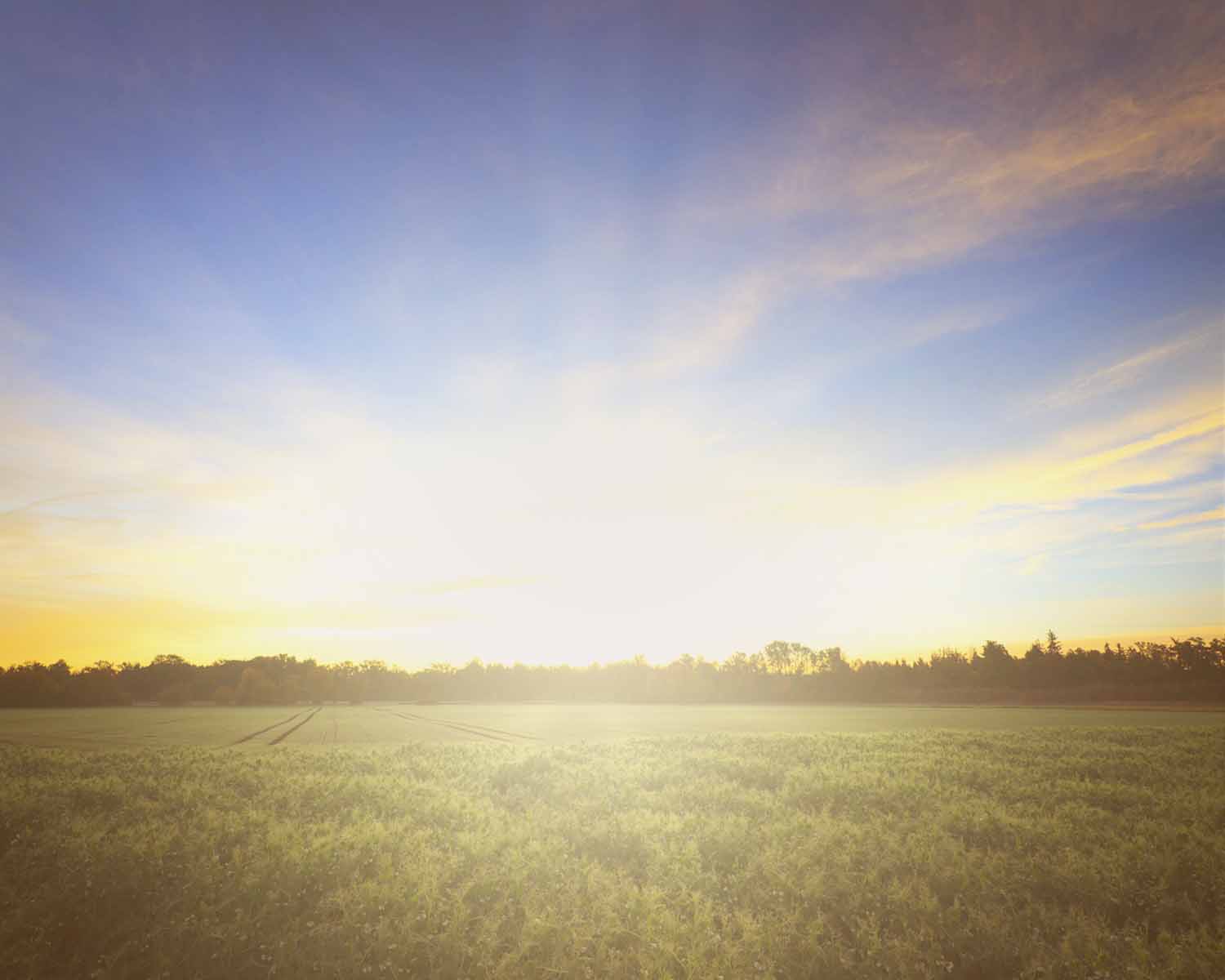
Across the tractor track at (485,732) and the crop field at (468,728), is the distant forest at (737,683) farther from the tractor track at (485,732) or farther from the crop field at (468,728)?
the tractor track at (485,732)

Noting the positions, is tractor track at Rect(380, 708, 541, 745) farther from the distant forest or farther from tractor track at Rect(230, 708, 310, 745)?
the distant forest

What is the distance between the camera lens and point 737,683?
17375 cm

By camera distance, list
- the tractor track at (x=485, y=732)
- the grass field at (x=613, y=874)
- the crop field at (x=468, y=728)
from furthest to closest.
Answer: the tractor track at (x=485, y=732)
the crop field at (x=468, y=728)
the grass field at (x=613, y=874)

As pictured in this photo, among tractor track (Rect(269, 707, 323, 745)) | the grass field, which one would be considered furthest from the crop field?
the grass field

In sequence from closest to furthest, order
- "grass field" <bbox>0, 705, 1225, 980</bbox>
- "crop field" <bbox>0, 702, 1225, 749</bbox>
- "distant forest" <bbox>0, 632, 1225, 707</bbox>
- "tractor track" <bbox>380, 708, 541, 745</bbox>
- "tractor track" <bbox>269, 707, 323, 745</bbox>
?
"grass field" <bbox>0, 705, 1225, 980</bbox> → "crop field" <bbox>0, 702, 1225, 749</bbox> → "tractor track" <bbox>269, 707, 323, 745</bbox> → "tractor track" <bbox>380, 708, 541, 745</bbox> → "distant forest" <bbox>0, 632, 1225, 707</bbox>

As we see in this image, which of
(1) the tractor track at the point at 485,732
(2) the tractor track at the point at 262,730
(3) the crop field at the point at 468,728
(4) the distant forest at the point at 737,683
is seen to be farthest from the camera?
(4) the distant forest at the point at 737,683

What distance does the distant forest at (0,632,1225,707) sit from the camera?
12231 cm

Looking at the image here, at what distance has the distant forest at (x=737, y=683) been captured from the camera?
122312mm

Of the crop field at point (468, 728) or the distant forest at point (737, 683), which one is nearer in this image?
the crop field at point (468, 728)

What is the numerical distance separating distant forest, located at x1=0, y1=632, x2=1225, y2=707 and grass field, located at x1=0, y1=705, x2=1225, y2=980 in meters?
120

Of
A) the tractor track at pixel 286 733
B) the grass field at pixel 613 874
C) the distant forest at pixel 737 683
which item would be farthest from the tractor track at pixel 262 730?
the distant forest at pixel 737 683

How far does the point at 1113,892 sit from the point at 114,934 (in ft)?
78.1

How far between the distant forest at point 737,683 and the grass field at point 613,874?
394 ft

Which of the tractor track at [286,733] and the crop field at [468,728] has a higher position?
the crop field at [468,728]
